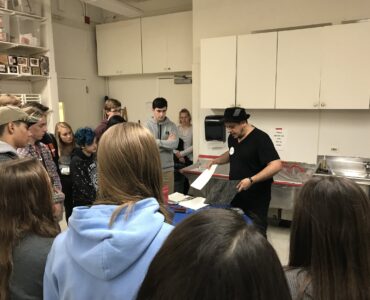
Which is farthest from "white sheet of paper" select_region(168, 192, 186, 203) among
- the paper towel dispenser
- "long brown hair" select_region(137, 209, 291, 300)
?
"long brown hair" select_region(137, 209, 291, 300)

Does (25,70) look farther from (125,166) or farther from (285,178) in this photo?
(125,166)

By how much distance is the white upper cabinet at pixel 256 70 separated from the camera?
3.32 m

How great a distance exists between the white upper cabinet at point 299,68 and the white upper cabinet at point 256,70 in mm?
80

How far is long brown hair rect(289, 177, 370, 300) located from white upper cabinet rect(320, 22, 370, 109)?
96.3 inches

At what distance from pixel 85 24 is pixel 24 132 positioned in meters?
3.48

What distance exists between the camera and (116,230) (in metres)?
0.79

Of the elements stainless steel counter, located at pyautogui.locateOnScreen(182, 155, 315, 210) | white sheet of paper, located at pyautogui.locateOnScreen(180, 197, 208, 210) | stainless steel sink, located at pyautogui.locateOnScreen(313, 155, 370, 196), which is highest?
stainless steel sink, located at pyautogui.locateOnScreen(313, 155, 370, 196)

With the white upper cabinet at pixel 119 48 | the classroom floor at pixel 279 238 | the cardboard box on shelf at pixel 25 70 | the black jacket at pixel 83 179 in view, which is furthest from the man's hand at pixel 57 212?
the white upper cabinet at pixel 119 48

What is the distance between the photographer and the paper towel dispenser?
3.79 meters

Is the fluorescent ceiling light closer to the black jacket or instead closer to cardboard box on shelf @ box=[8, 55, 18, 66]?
cardboard box on shelf @ box=[8, 55, 18, 66]

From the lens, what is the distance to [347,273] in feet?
2.83

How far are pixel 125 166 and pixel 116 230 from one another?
238mm

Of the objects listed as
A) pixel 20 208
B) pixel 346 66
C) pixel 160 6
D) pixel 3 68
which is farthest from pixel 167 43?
pixel 20 208

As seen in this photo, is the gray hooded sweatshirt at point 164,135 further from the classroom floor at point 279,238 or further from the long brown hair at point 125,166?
the long brown hair at point 125,166
